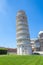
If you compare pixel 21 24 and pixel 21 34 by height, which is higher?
pixel 21 24

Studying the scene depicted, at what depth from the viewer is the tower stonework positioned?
81.3 metres

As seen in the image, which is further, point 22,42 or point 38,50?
point 38,50

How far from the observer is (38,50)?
93.9m

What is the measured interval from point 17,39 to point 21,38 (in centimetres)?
255

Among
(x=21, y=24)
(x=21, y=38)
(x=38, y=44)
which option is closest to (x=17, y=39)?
(x=21, y=38)

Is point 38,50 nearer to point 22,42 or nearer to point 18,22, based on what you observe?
point 22,42

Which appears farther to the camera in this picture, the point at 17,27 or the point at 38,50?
the point at 38,50

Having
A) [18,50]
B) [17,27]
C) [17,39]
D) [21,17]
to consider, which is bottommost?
Answer: [18,50]

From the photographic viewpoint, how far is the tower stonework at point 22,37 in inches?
3203

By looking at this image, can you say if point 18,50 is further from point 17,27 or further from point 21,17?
point 21,17

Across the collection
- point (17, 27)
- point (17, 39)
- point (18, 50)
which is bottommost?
point (18, 50)

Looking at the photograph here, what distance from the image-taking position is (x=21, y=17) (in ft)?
282

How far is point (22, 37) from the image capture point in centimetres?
8225

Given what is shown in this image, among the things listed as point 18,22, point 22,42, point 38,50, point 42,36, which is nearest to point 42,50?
point 38,50
